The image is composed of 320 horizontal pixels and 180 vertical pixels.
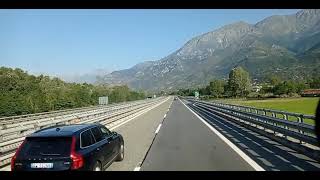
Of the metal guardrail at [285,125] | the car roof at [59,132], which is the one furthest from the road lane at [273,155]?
the car roof at [59,132]

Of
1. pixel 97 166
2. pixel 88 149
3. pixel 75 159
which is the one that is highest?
pixel 88 149

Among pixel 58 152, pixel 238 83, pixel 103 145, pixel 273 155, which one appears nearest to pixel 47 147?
pixel 58 152

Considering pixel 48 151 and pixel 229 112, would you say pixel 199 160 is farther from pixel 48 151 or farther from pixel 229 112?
pixel 229 112

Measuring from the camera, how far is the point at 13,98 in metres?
73.5

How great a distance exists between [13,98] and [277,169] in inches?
2659

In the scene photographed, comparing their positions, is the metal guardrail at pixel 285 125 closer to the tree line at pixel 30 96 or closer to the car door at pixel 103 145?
the car door at pixel 103 145

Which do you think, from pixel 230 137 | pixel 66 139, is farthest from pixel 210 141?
pixel 66 139

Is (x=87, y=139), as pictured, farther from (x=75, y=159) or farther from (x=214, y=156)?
(x=214, y=156)

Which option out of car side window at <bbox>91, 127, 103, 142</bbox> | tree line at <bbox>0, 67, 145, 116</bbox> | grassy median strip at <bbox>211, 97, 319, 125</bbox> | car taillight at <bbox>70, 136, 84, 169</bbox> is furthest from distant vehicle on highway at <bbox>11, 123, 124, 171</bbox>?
tree line at <bbox>0, 67, 145, 116</bbox>

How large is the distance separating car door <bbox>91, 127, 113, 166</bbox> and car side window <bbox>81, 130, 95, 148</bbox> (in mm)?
252

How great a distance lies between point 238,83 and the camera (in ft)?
625

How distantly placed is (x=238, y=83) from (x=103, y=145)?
182212 millimetres

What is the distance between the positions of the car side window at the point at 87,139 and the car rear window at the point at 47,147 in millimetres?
571

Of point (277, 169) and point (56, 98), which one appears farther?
point (56, 98)
